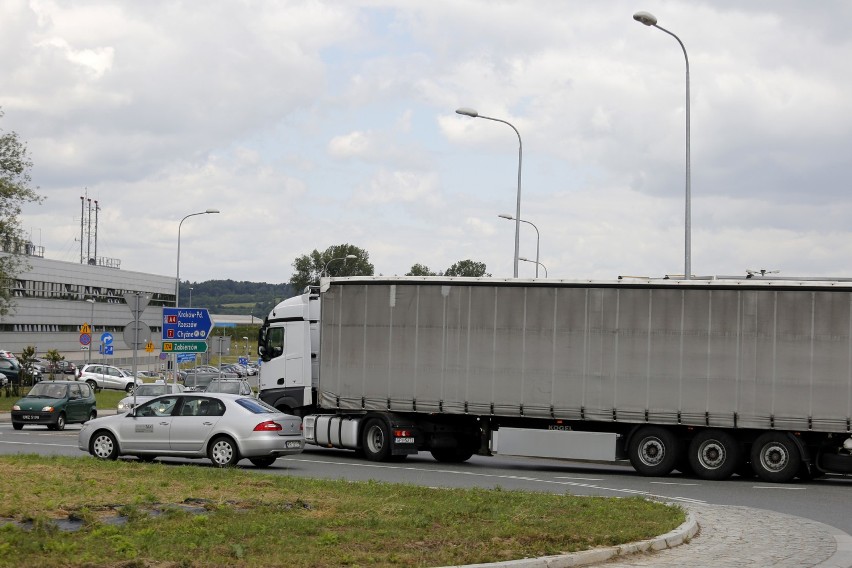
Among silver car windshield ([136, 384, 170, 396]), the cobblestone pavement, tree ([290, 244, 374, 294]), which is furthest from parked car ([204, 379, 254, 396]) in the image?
tree ([290, 244, 374, 294])

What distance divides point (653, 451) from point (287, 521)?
1160 centimetres

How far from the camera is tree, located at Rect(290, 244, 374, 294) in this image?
550ft

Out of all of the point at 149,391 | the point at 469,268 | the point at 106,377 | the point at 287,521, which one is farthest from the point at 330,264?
the point at 287,521

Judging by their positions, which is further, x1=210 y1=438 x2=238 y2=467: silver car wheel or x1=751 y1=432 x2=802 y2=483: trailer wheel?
x1=210 y1=438 x2=238 y2=467: silver car wheel

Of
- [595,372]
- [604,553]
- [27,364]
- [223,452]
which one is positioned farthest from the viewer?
[27,364]

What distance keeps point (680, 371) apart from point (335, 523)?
1126 centimetres

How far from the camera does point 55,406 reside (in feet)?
120

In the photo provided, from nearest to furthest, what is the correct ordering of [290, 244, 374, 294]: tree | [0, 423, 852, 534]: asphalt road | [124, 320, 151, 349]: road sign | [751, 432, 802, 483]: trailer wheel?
1. [0, 423, 852, 534]: asphalt road
2. [751, 432, 802, 483]: trailer wheel
3. [124, 320, 151, 349]: road sign
4. [290, 244, 374, 294]: tree

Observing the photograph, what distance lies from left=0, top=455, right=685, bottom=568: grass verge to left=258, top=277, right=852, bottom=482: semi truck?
247 inches

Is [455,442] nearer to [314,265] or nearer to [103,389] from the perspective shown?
[103,389]

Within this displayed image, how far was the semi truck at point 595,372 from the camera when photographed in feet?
70.5

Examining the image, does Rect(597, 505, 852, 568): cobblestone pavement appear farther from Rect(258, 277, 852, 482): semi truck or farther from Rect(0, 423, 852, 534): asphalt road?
Rect(258, 277, 852, 482): semi truck

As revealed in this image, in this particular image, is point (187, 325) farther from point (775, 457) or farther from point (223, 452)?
point (775, 457)

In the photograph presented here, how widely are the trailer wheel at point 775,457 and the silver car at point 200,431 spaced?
8.53 meters
